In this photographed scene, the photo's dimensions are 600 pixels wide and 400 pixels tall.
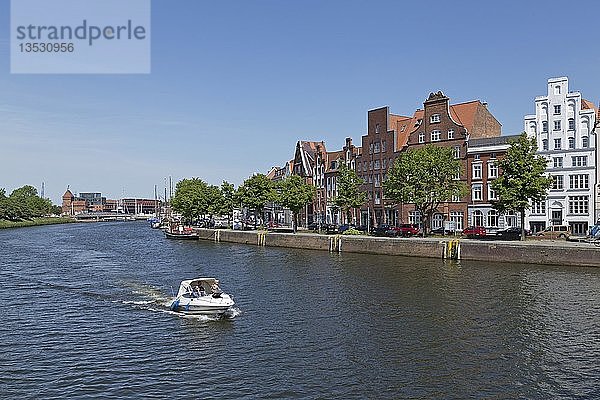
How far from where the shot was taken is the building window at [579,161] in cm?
8512

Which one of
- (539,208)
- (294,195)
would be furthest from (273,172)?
(539,208)

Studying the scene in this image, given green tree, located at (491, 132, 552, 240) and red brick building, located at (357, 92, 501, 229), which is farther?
red brick building, located at (357, 92, 501, 229)

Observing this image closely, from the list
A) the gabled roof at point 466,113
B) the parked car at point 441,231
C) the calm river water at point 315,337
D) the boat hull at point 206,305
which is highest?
the gabled roof at point 466,113

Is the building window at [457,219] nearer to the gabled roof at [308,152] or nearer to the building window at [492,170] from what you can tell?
the building window at [492,170]

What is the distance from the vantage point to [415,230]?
3529 inches

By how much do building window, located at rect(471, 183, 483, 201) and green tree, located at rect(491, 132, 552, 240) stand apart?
19.4 metres

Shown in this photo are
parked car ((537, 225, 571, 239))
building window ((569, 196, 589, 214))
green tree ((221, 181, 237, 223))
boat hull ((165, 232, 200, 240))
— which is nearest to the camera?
parked car ((537, 225, 571, 239))

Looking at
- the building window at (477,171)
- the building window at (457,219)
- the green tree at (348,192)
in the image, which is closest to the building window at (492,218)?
the building window at (457,219)

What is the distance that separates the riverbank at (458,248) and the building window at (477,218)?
20529mm

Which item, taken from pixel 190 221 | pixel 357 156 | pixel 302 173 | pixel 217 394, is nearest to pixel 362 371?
pixel 217 394

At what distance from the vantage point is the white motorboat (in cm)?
3878

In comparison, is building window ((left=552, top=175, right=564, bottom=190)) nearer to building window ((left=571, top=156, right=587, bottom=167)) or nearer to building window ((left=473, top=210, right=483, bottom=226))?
building window ((left=571, top=156, right=587, bottom=167))

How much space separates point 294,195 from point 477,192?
32384 mm

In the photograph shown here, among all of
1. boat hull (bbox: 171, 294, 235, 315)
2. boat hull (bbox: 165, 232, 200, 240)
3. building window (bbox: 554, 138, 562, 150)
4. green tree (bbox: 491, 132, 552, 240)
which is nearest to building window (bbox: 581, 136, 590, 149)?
building window (bbox: 554, 138, 562, 150)
